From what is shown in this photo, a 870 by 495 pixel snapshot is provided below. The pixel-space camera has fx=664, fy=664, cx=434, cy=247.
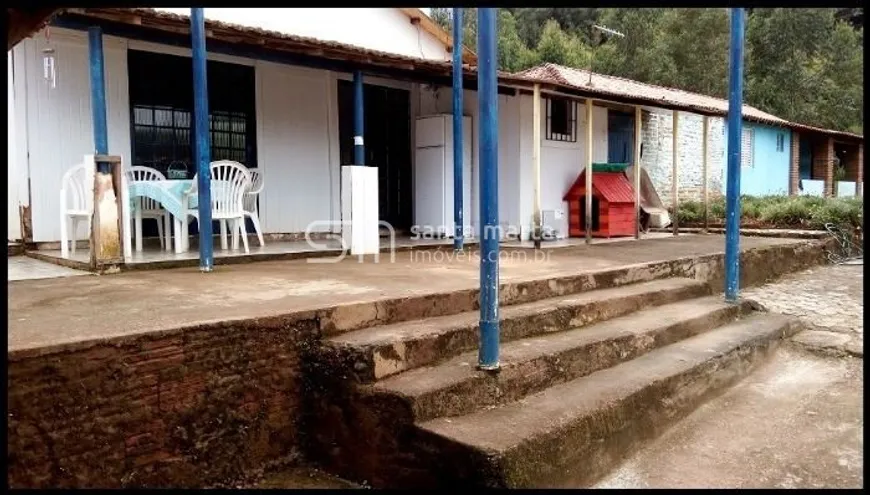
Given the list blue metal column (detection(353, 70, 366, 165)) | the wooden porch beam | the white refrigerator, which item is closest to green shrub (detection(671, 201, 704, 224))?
the white refrigerator

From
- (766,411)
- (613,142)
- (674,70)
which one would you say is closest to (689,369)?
(766,411)

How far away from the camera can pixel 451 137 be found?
30.3ft

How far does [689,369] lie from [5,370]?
11.9 feet

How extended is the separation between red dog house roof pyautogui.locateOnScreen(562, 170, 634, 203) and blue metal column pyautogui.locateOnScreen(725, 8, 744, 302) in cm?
423

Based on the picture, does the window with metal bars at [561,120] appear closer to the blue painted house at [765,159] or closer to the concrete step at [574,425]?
Result: the concrete step at [574,425]

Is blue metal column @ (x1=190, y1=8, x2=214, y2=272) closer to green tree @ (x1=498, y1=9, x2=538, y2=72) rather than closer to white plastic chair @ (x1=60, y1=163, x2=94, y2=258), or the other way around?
white plastic chair @ (x1=60, y1=163, x2=94, y2=258)

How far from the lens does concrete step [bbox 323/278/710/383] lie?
3.39m

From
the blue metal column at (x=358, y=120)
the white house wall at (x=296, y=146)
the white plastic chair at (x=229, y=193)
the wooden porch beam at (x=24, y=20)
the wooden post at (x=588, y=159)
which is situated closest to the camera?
the wooden porch beam at (x=24, y=20)

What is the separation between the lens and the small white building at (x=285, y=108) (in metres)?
6.62

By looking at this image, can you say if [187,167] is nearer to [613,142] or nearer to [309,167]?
[309,167]

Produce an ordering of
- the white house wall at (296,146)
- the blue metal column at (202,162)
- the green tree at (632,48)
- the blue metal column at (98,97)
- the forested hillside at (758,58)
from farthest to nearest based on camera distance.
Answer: the green tree at (632,48) < the forested hillside at (758,58) < the white house wall at (296,146) < the blue metal column at (202,162) < the blue metal column at (98,97)

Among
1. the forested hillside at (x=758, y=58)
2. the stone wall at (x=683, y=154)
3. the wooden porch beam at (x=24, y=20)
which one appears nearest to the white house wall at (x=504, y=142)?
the stone wall at (x=683, y=154)

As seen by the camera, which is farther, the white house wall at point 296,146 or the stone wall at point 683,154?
the stone wall at point 683,154

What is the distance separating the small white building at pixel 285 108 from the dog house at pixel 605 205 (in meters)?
0.23
